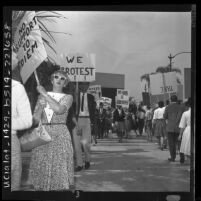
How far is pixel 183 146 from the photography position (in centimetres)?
820

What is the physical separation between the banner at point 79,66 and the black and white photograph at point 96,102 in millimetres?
13

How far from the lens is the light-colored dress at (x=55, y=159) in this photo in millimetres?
8188

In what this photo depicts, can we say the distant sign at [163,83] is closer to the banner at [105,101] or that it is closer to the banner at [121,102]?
the banner at [121,102]

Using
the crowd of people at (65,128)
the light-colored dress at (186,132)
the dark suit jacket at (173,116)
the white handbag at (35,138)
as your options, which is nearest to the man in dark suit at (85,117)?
the crowd of people at (65,128)

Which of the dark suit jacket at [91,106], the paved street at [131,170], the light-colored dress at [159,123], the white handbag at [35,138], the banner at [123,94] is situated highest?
the banner at [123,94]

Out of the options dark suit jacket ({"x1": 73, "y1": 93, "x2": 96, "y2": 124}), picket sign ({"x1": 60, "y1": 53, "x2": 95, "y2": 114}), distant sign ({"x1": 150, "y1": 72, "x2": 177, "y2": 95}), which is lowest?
dark suit jacket ({"x1": 73, "y1": 93, "x2": 96, "y2": 124})

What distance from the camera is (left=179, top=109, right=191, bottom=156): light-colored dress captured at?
8148 millimetres

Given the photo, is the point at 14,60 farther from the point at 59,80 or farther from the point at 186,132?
the point at 186,132

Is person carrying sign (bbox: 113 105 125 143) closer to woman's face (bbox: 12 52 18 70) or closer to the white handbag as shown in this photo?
the white handbag

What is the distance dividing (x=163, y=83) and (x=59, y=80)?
4.51 ft

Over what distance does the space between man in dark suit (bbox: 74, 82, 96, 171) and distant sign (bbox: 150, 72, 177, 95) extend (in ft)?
2.70

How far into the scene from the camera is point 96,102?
8273mm

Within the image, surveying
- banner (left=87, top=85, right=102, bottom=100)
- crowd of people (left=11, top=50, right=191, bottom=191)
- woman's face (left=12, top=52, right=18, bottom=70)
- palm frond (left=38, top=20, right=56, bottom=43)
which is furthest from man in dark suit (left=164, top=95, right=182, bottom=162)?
woman's face (left=12, top=52, right=18, bottom=70)

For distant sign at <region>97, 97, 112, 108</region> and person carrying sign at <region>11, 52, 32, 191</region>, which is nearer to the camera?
person carrying sign at <region>11, 52, 32, 191</region>
